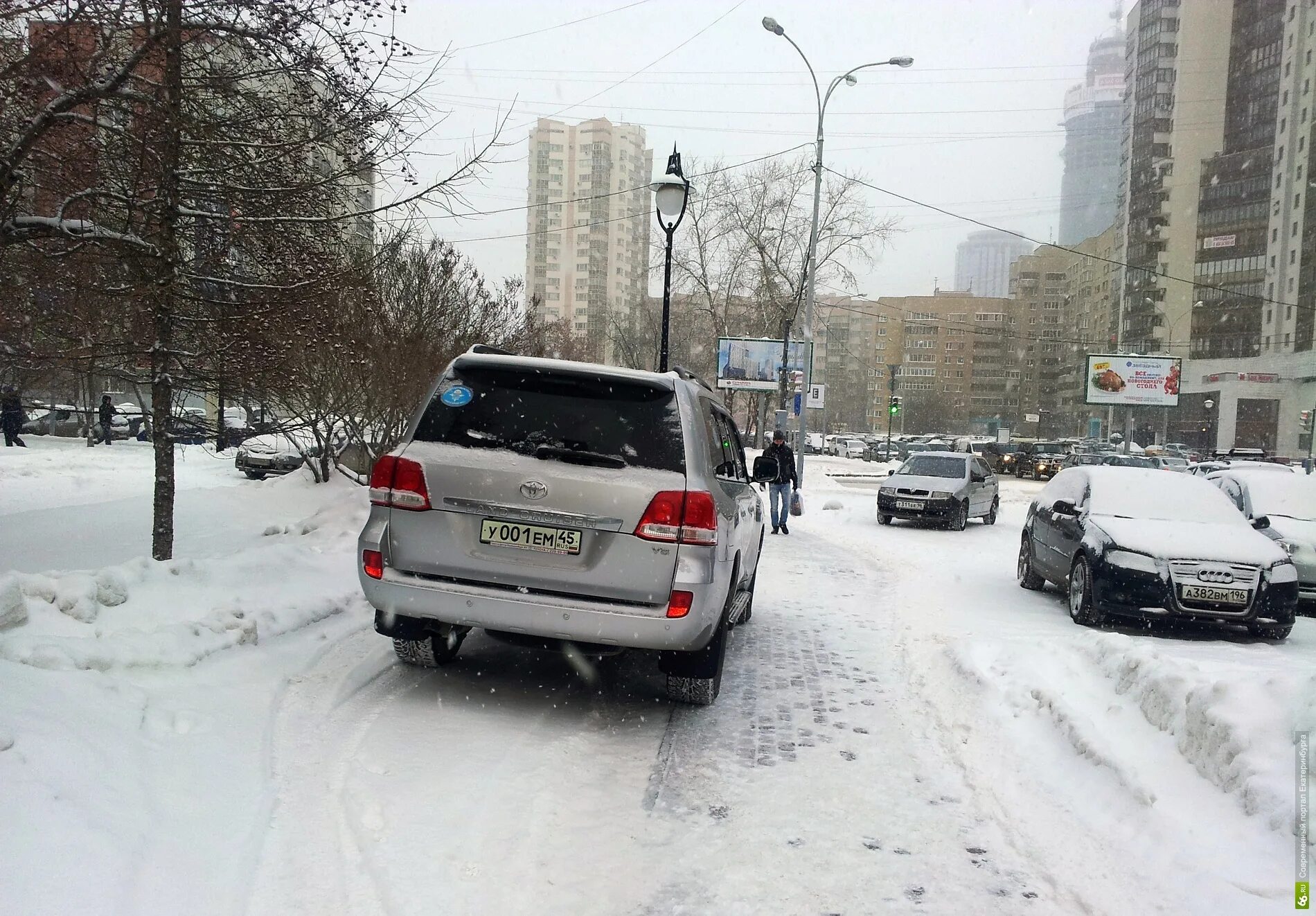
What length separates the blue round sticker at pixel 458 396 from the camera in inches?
199

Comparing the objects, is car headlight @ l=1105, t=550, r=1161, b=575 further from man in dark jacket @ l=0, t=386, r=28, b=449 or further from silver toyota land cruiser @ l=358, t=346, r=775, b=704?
man in dark jacket @ l=0, t=386, r=28, b=449

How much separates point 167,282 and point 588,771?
5284 mm

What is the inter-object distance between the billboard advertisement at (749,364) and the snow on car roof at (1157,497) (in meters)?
27.5

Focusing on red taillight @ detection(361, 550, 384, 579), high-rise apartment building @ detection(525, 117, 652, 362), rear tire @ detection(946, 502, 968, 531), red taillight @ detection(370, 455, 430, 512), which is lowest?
rear tire @ detection(946, 502, 968, 531)

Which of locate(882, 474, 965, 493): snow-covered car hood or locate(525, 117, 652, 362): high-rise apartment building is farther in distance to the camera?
locate(525, 117, 652, 362): high-rise apartment building

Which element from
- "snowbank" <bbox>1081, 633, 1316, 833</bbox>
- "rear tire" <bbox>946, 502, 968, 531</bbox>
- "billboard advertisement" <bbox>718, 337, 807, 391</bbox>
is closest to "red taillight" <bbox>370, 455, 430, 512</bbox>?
"snowbank" <bbox>1081, 633, 1316, 833</bbox>

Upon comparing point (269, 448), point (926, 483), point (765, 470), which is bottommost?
point (269, 448)

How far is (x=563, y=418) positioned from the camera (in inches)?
194

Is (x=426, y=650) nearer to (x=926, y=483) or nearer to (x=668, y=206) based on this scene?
(x=668, y=206)

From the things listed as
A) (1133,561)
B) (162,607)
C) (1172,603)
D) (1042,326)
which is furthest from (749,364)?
(1042,326)

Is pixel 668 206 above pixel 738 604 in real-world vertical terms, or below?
above

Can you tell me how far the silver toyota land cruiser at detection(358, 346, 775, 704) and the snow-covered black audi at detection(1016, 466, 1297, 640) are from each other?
213 inches

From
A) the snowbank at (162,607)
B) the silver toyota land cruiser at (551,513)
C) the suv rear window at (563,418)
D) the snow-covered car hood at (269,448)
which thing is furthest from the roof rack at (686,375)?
the snow-covered car hood at (269,448)

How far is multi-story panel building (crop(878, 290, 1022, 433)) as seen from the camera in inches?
4727
